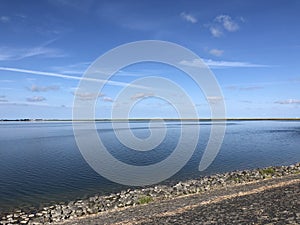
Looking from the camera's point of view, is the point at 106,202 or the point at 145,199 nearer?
the point at 106,202

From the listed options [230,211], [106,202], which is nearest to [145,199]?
[106,202]

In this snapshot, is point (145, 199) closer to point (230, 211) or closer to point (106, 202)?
point (106, 202)

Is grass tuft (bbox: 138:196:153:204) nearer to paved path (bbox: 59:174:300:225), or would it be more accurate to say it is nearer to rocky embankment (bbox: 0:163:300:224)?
rocky embankment (bbox: 0:163:300:224)

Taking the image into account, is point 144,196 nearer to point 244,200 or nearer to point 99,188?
point 99,188

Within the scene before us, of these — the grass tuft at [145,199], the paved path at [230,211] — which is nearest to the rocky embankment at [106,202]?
the grass tuft at [145,199]

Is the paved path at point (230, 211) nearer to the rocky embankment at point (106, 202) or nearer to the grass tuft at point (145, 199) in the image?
the rocky embankment at point (106, 202)

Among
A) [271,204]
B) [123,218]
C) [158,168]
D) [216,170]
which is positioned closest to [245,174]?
[216,170]

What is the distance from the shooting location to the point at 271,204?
16.2 m

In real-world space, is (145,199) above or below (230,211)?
below

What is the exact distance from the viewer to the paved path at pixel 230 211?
14.0 metres

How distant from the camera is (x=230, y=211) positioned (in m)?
15.6

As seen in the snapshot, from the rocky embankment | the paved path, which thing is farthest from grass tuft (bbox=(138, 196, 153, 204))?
the paved path

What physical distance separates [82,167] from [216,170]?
17437mm

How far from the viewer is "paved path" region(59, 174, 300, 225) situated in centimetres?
1401
